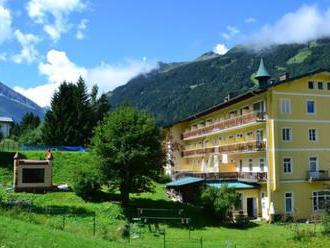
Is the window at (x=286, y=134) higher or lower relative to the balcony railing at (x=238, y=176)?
higher

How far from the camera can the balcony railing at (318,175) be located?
50.0 metres

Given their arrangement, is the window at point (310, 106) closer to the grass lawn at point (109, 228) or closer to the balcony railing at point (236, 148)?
the balcony railing at point (236, 148)

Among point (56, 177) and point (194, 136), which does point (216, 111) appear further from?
point (56, 177)

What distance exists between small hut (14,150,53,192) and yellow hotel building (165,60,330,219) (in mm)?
17450

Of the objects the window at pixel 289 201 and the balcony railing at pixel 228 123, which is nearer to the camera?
the window at pixel 289 201

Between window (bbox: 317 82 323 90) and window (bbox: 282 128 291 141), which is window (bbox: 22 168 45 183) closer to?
window (bbox: 282 128 291 141)

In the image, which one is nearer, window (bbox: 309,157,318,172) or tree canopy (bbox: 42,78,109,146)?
window (bbox: 309,157,318,172)

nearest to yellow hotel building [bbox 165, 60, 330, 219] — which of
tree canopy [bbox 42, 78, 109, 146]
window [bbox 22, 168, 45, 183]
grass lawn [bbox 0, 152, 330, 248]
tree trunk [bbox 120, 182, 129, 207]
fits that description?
grass lawn [bbox 0, 152, 330, 248]

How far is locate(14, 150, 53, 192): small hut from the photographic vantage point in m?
48.9

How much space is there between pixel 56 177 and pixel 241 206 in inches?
887


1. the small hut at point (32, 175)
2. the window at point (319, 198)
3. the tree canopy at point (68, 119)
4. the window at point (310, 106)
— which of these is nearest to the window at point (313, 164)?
the window at point (319, 198)

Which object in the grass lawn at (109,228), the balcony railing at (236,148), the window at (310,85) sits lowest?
the grass lawn at (109,228)

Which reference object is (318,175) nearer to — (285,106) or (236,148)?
(285,106)

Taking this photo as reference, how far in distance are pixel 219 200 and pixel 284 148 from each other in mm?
11229
